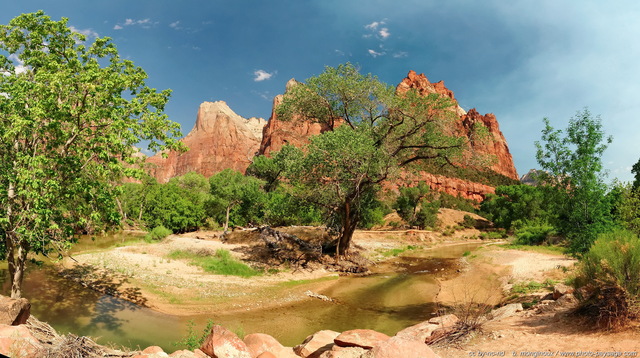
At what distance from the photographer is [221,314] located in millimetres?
14875

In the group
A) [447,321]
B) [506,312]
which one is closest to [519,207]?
[506,312]

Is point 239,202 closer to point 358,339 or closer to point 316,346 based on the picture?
point 316,346

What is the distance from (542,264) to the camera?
2375 centimetres

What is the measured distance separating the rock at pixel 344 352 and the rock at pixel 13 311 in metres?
7.64

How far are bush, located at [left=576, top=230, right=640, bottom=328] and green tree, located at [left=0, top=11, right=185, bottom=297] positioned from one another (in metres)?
14.0

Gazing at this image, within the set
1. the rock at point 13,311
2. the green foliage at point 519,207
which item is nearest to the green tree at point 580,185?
the rock at point 13,311

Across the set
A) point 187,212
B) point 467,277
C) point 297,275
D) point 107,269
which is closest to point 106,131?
point 107,269

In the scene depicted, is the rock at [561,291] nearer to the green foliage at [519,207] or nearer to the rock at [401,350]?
the rock at [401,350]

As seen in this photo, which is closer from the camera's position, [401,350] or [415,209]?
[401,350]

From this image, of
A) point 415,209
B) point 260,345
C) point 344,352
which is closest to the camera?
point 344,352

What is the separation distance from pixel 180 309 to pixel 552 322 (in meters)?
14.0

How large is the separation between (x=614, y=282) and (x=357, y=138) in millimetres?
15357

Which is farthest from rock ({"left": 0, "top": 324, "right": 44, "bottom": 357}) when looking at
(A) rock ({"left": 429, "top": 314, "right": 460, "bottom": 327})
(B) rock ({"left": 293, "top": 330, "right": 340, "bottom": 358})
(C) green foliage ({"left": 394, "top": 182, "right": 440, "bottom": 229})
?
(C) green foliage ({"left": 394, "top": 182, "right": 440, "bottom": 229})

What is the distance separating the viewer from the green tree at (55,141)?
36.3 ft
